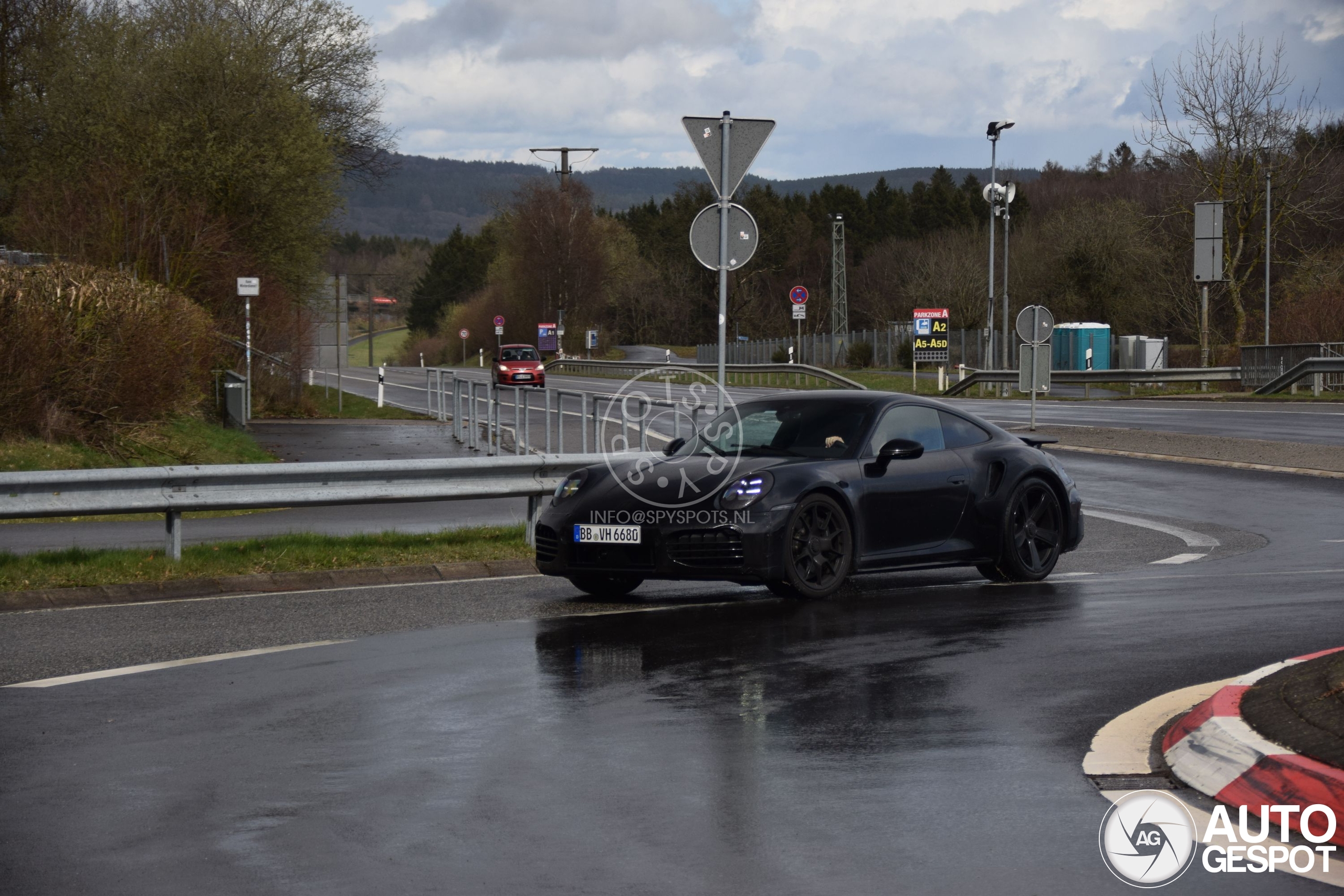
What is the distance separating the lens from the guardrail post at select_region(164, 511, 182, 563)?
11.7m

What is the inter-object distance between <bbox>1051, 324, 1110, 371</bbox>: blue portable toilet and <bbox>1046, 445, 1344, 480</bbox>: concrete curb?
40.0m

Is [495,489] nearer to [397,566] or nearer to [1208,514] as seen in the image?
[397,566]

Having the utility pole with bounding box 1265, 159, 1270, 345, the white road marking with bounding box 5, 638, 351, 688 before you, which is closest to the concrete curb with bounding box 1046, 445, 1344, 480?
the white road marking with bounding box 5, 638, 351, 688

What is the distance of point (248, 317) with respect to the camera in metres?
30.9

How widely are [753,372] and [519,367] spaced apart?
30.6ft

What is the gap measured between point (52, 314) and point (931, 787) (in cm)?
1726

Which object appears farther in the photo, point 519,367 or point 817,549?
point 519,367

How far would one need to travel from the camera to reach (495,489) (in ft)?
43.5

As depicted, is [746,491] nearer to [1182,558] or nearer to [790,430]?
[790,430]

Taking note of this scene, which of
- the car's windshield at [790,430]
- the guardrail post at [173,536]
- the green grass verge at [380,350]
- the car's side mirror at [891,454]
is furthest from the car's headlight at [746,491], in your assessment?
the green grass verge at [380,350]

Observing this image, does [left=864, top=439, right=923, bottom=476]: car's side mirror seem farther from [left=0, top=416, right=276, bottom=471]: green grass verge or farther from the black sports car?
[left=0, top=416, right=276, bottom=471]: green grass verge

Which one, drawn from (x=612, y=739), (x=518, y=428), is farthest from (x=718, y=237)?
(x=518, y=428)

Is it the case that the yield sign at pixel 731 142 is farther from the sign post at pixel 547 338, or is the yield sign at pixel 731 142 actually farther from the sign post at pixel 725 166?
the sign post at pixel 547 338

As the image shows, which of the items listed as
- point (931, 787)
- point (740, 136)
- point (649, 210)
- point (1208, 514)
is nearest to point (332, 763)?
point (931, 787)
